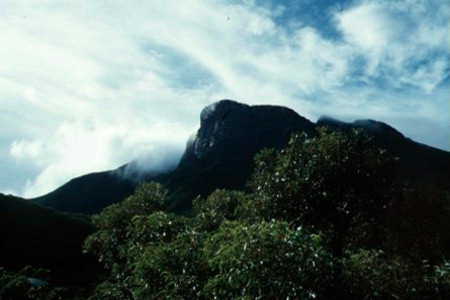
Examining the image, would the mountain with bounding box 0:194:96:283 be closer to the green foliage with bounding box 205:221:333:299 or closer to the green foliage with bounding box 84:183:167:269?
the green foliage with bounding box 84:183:167:269

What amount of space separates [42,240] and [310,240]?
100385 millimetres

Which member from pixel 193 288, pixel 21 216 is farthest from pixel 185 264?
pixel 21 216

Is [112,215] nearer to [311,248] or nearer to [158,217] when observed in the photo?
[158,217]

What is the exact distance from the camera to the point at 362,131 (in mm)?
21188

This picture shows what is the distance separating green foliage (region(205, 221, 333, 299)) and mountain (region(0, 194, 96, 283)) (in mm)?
78574

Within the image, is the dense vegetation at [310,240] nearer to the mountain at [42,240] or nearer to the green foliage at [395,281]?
the green foliage at [395,281]

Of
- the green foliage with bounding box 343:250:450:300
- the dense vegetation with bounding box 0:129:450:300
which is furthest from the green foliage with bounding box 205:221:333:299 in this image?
the green foliage with bounding box 343:250:450:300

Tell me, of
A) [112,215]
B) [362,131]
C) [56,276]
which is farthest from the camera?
[56,276]

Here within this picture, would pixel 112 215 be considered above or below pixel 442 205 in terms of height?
below

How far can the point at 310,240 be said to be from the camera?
35.9 feet

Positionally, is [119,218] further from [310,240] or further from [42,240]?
[42,240]

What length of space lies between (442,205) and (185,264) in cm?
1085

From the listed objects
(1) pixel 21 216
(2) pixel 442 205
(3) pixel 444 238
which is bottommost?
(1) pixel 21 216

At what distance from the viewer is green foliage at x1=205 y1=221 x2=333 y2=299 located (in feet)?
32.8
